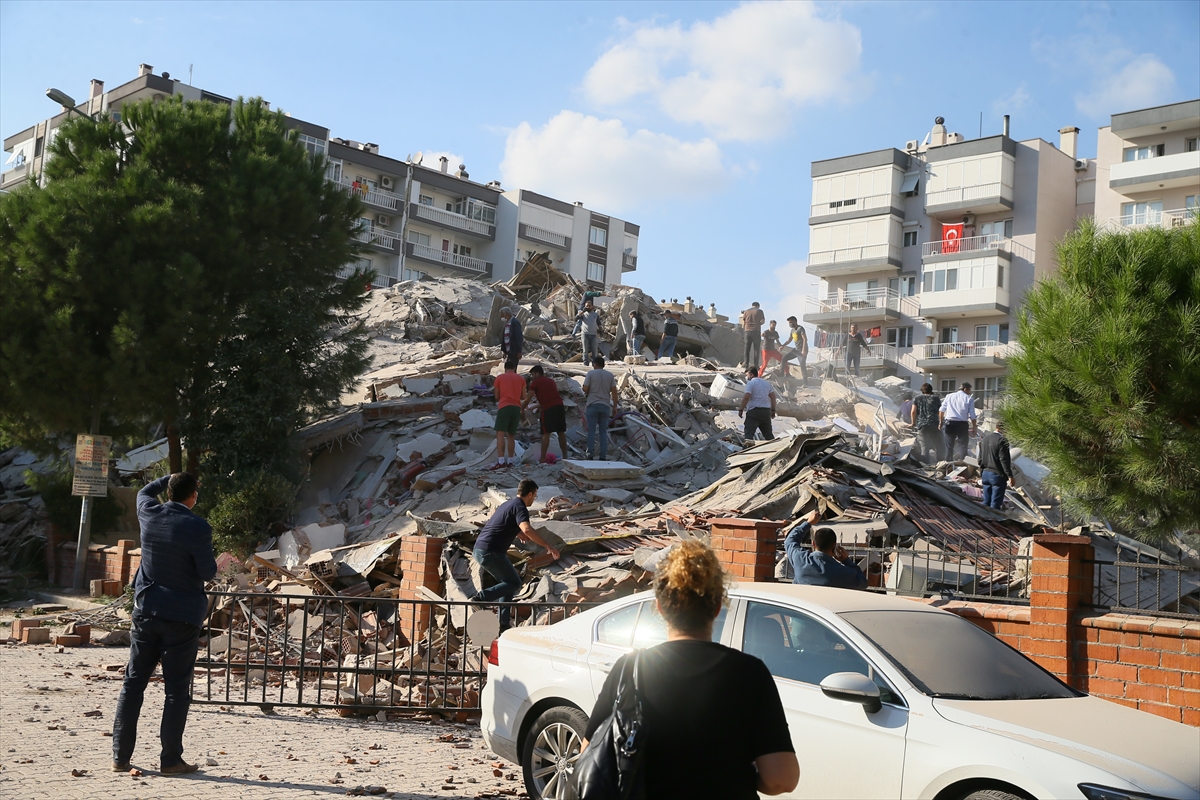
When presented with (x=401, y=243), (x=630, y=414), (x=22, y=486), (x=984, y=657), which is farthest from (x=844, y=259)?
(x=984, y=657)

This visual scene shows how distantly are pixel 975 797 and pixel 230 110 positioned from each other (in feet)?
67.6

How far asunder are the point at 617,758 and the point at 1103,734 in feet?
10.0

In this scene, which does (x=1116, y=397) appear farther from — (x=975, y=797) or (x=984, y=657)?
(x=975, y=797)

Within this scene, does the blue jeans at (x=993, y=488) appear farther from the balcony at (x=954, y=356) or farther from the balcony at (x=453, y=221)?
the balcony at (x=453, y=221)

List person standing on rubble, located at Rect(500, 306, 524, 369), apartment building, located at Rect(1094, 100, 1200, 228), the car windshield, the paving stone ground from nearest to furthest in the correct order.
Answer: the car windshield
the paving stone ground
person standing on rubble, located at Rect(500, 306, 524, 369)
apartment building, located at Rect(1094, 100, 1200, 228)

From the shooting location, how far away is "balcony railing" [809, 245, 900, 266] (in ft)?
190

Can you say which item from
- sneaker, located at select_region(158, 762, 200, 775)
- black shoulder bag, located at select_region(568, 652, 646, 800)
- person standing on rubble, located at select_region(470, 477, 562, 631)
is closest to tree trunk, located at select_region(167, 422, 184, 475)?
person standing on rubble, located at select_region(470, 477, 562, 631)

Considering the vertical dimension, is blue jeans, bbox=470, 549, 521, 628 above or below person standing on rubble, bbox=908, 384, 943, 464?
below

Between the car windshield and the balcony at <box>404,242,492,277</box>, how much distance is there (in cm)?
6194

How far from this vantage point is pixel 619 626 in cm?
610

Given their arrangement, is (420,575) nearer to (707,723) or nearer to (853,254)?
(707,723)

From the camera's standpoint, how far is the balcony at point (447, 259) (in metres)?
65.8

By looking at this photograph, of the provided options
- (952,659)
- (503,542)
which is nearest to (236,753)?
(503,542)

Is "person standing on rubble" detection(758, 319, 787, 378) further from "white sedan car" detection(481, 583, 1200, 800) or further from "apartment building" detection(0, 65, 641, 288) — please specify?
"apartment building" detection(0, 65, 641, 288)
